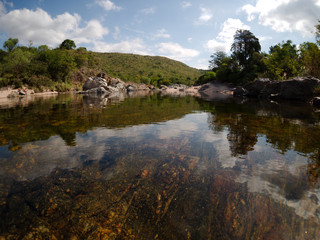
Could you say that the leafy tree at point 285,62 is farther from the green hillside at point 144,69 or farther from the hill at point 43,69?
the green hillside at point 144,69

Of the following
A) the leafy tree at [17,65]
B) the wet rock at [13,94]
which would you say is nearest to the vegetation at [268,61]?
the wet rock at [13,94]

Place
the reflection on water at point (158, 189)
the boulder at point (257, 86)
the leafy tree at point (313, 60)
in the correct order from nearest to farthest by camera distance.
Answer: the reflection on water at point (158, 189) < the leafy tree at point (313, 60) < the boulder at point (257, 86)

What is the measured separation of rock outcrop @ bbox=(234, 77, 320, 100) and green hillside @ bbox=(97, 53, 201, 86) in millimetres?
79969

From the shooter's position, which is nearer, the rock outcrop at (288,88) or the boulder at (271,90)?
the rock outcrop at (288,88)

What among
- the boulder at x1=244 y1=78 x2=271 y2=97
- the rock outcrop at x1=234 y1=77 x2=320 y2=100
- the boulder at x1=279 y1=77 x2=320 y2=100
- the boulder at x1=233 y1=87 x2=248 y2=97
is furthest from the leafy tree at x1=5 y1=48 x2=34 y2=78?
the boulder at x1=279 y1=77 x2=320 y2=100

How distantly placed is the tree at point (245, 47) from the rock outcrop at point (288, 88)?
78.1 ft

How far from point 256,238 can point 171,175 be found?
1.85 metres

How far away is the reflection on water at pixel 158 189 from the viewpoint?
2.38m

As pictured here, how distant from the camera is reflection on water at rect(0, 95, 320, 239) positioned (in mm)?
2379

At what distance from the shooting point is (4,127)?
783 centimetres

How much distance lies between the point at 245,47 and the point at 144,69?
88.4 m

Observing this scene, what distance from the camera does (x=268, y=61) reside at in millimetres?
39875

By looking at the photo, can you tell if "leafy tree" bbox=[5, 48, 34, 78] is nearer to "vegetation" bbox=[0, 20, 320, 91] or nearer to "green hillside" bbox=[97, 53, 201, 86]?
"vegetation" bbox=[0, 20, 320, 91]

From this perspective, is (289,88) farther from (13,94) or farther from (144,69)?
(144,69)
